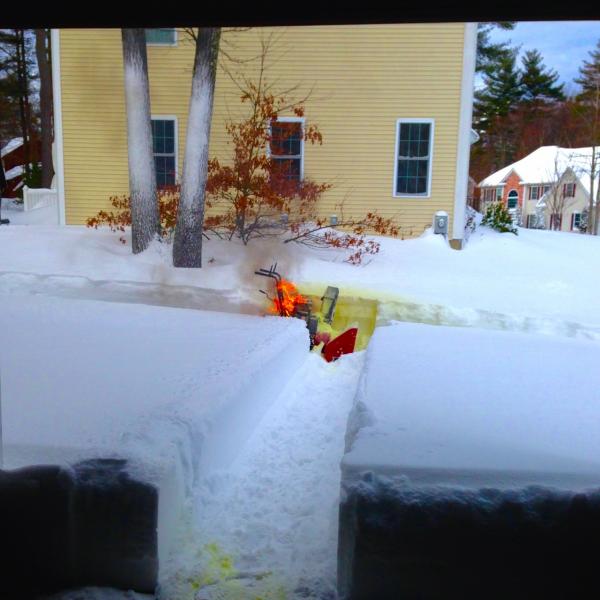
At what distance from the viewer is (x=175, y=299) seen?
31.0 ft

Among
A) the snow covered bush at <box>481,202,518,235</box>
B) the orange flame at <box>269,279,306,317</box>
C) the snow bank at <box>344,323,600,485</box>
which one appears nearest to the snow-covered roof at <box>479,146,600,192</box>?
the snow covered bush at <box>481,202,518,235</box>

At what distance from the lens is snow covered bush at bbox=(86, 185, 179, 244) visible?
12.5m

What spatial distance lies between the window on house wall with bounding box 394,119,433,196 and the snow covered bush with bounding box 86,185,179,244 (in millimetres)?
4919

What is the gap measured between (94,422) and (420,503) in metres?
1.79

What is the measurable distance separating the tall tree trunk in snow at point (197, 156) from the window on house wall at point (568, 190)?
26.8 meters

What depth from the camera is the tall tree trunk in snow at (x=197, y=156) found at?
34.9 ft

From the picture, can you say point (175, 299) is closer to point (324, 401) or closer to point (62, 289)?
point (62, 289)

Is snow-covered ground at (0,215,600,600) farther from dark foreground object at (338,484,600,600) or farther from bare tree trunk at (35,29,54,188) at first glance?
bare tree trunk at (35,29,54,188)

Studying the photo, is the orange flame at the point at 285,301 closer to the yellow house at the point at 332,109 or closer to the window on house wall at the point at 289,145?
the window on house wall at the point at 289,145

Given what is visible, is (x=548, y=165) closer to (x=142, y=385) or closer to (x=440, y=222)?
(x=440, y=222)

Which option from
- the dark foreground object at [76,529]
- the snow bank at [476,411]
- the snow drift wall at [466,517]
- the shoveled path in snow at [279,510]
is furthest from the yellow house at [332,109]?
the dark foreground object at [76,529]

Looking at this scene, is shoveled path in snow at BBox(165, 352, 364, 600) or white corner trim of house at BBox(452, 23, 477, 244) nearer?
shoveled path in snow at BBox(165, 352, 364, 600)

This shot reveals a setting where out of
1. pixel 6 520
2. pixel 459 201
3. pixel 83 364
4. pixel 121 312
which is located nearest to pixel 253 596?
pixel 6 520

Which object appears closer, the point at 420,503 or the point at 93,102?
the point at 420,503
